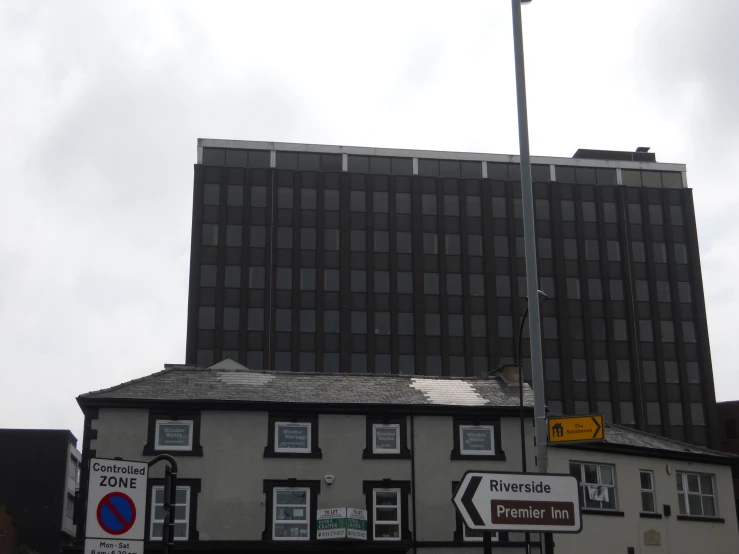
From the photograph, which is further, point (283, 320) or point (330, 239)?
point (330, 239)

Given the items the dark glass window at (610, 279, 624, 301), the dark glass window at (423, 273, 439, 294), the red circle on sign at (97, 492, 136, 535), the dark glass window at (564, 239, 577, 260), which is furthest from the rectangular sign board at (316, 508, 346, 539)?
the dark glass window at (610, 279, 624, 301)

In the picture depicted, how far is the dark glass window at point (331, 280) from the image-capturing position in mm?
80562

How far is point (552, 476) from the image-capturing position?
12375mm

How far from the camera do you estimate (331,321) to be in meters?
79.4

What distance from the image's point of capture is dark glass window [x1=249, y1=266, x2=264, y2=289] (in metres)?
79.6

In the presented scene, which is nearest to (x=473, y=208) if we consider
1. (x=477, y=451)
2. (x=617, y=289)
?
(x=617, y=289)

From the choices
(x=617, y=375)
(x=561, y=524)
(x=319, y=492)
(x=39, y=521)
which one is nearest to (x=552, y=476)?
(x=561, y=524)

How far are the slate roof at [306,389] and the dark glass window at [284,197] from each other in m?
43.3

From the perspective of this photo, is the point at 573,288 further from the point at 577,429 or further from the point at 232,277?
the point at 577,429

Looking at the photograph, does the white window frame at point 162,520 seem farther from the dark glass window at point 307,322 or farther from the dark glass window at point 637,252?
the dark glass window at point 637,252

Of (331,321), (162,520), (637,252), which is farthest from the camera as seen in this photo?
(637,252)

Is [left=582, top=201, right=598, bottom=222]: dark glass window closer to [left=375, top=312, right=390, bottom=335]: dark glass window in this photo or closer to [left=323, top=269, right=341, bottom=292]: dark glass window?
[left=375, top=312, right=390, bottom=335]: dark glass window

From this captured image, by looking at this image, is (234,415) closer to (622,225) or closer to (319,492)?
(319,492)

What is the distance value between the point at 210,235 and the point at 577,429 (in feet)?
217
